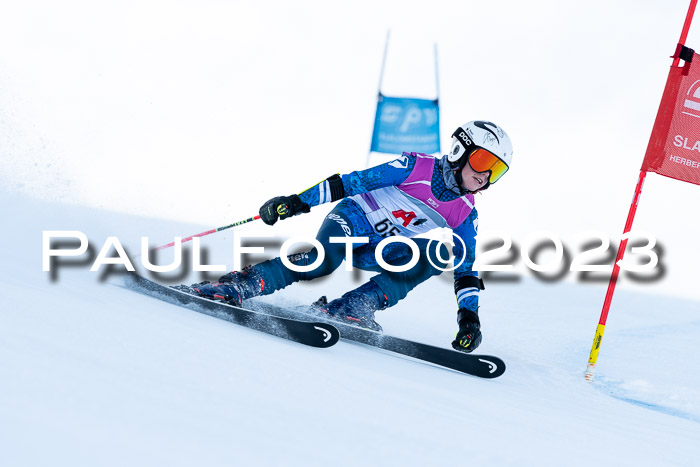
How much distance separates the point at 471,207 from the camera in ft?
13.2

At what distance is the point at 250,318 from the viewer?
3.22 m

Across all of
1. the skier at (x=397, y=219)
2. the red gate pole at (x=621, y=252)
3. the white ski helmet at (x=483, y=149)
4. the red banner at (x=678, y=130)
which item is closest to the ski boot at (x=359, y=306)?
the skier at (x=397, y=219)

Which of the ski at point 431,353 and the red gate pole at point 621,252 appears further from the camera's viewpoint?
the red gate pole at point 621,252

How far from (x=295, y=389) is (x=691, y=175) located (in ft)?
12.2

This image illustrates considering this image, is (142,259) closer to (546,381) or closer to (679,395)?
(546,381)

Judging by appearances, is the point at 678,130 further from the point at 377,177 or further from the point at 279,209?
the point at 279,209

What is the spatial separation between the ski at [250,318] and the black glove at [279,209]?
57 centimetres

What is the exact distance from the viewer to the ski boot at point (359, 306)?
153 inches

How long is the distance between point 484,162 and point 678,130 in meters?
1.76

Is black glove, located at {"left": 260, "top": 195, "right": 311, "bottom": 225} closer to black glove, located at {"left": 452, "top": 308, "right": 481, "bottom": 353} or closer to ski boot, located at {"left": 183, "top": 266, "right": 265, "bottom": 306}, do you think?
A: ski boot, located at {"left": 183, "top": 266, "right": 265, "bottom": 306}

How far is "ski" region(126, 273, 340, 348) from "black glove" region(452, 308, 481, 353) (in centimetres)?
83

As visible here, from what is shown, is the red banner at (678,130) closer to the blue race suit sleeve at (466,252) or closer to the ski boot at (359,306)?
the blue race suit sleeve at (466,252)

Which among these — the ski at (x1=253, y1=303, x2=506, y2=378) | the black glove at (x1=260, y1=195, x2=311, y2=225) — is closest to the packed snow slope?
the ski at (x1=253, y1=303, x2=506, y2=378)

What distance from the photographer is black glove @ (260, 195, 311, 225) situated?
3572mm
